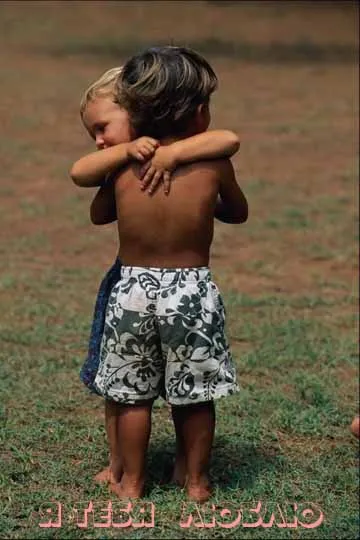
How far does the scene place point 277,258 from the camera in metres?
7.46

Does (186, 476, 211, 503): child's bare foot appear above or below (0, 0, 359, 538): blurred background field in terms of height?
below

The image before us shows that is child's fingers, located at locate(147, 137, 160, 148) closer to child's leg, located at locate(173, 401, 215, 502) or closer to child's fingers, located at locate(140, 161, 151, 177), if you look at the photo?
child's fingers, located at locate(140, 161, 151, 177)

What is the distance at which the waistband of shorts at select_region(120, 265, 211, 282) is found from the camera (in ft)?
11.1

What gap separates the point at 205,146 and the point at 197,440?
2.94ft

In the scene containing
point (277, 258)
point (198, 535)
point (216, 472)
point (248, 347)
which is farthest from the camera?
point (277, 258)

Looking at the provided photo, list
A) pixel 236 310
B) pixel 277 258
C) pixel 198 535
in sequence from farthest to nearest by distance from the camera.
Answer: pixel 277 258
pixel 236 310
pixel 198 535

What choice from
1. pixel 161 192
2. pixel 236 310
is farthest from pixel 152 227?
pixel 236 310

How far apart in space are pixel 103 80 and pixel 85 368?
0.91 m

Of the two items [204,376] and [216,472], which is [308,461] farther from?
[204,376]

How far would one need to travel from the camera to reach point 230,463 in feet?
13.2

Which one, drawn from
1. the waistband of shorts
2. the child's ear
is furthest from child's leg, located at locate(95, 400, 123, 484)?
the child's ear

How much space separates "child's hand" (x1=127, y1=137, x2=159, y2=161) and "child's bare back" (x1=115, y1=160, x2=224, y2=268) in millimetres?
59

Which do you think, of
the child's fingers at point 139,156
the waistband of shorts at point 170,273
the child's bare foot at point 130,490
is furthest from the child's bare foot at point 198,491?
the child's fingers at point 139,156

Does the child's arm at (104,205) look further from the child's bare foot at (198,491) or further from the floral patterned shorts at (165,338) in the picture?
the child's bare foot at (198,491)
